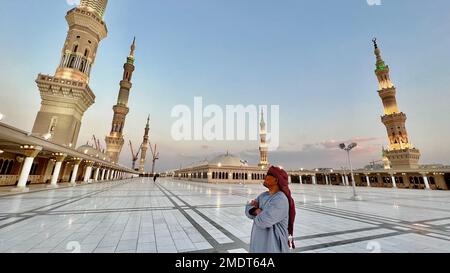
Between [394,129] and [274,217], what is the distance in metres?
68.2

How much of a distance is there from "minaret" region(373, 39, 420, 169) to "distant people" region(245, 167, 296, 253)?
63.7m

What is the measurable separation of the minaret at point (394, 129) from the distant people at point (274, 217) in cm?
6371

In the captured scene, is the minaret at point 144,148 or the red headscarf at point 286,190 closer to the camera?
the red headscarf at point 286,190

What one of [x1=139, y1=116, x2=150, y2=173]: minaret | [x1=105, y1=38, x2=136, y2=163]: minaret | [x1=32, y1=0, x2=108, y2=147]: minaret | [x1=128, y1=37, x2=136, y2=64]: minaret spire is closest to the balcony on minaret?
[x1=32, y1=0, x2=108, y2=147]: minaret

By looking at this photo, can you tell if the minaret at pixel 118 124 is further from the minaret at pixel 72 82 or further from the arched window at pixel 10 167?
the arched window at pixel 10 167

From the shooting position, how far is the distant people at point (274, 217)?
1.94 meters

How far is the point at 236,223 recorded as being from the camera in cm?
632

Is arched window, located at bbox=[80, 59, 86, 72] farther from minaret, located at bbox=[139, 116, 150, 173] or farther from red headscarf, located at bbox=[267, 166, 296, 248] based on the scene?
minaret, located at bbox=[139, 116, 150, 173]

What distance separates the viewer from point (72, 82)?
3241cm

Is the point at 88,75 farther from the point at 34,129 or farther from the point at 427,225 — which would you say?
the point at 427,225

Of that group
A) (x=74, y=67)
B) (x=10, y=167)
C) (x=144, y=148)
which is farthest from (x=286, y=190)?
(x=144, y=148)

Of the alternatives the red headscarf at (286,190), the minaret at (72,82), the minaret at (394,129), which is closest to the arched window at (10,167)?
the minaret at (72,82)

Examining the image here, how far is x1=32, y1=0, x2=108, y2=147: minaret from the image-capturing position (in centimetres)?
3042
